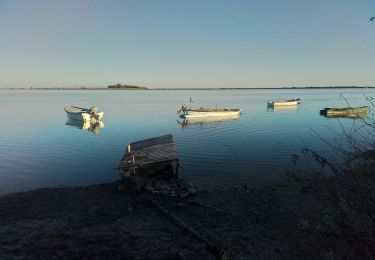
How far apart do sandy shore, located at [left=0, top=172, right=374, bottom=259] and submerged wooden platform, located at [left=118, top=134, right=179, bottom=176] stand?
1.36 meters

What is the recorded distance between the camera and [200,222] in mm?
13148

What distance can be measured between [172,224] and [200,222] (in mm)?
1065

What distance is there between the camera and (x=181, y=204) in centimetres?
1525

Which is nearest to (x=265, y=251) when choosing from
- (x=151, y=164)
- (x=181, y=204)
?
(x=181, y=204)

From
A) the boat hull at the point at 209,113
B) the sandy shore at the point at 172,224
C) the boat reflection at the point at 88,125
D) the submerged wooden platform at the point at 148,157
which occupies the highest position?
the submerged wooden platform at the point at 148,157

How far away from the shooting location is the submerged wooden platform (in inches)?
713

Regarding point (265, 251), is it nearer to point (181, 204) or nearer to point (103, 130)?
point (181, 204)

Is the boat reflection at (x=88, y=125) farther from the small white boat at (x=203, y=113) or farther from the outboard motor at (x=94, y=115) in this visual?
the small white boat at (x=203, y=113)

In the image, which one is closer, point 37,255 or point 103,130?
point 37,255

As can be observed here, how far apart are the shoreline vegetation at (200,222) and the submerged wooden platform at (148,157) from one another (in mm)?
1491

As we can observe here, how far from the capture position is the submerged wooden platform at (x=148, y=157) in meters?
18.1

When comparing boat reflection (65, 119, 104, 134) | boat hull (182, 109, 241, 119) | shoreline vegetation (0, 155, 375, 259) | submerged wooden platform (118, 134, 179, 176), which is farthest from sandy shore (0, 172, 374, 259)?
boat hull (182, 109, 241, 119)

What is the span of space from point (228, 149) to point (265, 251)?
17078 mm

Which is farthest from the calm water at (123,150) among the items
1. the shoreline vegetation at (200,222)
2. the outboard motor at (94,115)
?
the outboard motor at (94,115)
